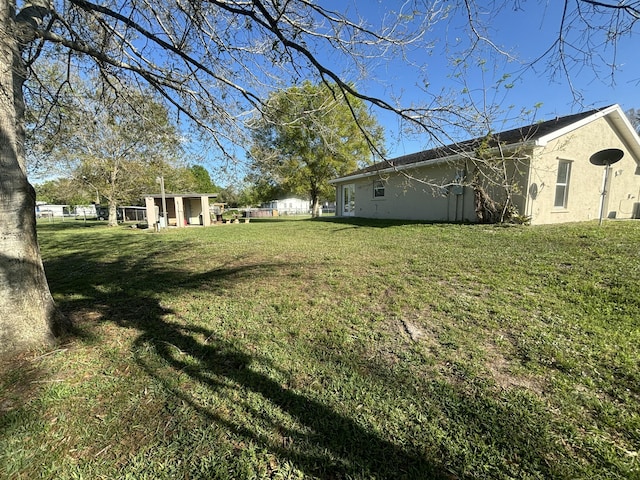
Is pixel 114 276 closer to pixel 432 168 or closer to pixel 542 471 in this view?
pixel 542 471

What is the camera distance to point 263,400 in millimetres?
1982

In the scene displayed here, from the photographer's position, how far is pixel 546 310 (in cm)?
310

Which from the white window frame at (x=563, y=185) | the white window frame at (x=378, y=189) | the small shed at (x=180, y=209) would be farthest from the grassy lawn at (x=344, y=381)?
the small shed at (x=180, y=209)

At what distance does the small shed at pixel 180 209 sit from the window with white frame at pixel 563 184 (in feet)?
57.8

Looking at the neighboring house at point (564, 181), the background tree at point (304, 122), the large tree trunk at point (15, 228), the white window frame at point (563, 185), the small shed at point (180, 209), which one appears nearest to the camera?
the large tree trunk at point (15, 228)

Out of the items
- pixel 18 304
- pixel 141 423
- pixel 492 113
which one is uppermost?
pixel 492 113

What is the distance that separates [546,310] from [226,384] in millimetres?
3276

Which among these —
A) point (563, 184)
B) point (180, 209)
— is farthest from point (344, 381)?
point (180, 209)

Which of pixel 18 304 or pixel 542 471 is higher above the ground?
pixel 18 304

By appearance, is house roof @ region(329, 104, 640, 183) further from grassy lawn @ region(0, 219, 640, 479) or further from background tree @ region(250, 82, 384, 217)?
grassy lawn @ region(0, 219, 640, 479)

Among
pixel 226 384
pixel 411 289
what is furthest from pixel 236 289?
pixel 411 289

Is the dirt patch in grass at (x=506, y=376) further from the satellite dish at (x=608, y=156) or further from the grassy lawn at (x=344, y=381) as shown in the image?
the satellite dish at (x=608, y=156)

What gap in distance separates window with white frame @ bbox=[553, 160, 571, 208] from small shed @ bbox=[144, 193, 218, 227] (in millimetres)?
17617

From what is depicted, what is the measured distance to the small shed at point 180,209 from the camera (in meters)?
17.7
